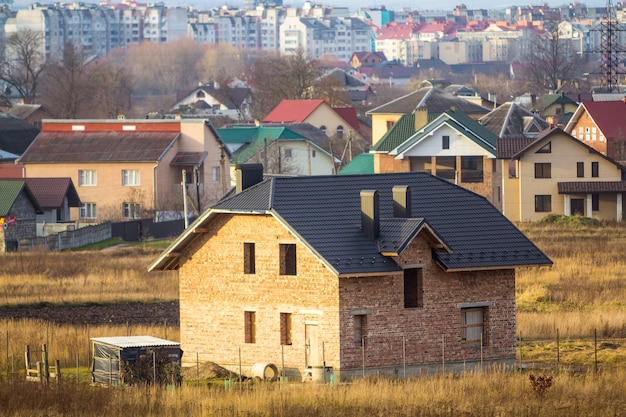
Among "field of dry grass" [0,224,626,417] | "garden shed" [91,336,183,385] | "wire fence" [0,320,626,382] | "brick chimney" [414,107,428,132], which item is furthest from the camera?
"brick chimney" [414,107,428,132]

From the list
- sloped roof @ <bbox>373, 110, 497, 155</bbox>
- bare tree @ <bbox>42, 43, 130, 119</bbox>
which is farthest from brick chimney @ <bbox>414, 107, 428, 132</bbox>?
bare tree @ <bbox>42, 43, 130, 119</bbox>

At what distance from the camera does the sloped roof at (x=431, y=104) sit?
8906 cm

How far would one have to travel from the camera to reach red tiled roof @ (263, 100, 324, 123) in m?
94.5

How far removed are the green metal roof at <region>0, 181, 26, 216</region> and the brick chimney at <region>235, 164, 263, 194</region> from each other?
91.1 ft

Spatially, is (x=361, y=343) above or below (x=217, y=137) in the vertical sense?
below

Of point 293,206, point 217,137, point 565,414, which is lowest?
point 565,414

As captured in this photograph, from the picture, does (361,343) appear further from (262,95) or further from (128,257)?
(262,95)

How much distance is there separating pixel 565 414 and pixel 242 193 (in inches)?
344

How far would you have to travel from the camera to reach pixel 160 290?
148 ft

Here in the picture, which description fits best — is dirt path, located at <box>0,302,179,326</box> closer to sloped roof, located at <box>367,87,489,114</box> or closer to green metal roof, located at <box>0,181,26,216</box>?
green metal roof, located at <box>0,181,26,216</box>

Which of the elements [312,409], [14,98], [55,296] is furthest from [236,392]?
[14,98]

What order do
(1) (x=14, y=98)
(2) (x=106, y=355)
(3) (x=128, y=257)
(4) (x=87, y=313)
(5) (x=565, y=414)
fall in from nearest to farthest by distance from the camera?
(5) (x=565, y=414)
(2) (x=106, y=355)
(4) (x=87, y=313)
(3) (x=128, y=257)
(1) (x=14, y=98)

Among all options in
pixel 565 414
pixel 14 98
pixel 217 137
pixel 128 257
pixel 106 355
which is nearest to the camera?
pixel 565 414

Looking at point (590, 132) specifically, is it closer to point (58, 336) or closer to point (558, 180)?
point (558, 180)
